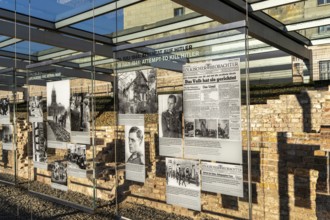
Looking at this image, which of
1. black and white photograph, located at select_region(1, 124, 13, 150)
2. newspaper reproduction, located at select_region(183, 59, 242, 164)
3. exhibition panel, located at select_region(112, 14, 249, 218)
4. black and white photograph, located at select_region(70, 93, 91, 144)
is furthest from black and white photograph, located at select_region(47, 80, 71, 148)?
newspaper reproduction, located at select_region(183, 59, 242, 164)

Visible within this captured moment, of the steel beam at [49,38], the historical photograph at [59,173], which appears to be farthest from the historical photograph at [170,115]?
the steel beam at [49,38]

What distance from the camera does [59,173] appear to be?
6.73 meters

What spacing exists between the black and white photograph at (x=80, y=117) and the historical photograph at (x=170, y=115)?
177 centimetres

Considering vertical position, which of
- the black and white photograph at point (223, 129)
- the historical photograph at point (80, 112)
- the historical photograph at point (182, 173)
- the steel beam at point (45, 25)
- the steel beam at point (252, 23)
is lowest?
the historical photograph at point (182, 173)

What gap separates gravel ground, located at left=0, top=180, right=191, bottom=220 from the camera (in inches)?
230

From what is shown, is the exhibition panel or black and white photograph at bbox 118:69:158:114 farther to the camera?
black and white photograph at bbox 118:69:158:114

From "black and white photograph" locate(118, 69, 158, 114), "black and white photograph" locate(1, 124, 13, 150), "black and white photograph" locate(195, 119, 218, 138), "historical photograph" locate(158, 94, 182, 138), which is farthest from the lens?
"black and white photograph" locate(1, 124, 13, 150)

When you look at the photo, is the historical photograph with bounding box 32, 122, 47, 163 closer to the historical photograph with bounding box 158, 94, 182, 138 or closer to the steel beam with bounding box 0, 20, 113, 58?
the historical photograph with bounding box 158, 94, 182, 138

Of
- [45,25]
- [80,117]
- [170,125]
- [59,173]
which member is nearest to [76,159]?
[59,173]

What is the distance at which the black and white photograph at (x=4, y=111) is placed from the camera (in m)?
8.95

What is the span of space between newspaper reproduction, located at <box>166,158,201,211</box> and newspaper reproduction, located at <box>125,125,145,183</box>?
63 cm

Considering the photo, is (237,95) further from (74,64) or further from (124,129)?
(74,64)

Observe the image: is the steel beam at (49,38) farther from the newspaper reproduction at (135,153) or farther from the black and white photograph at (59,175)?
the newspaper reproduction at (135,153)

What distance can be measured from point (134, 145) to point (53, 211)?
10.2 feet
